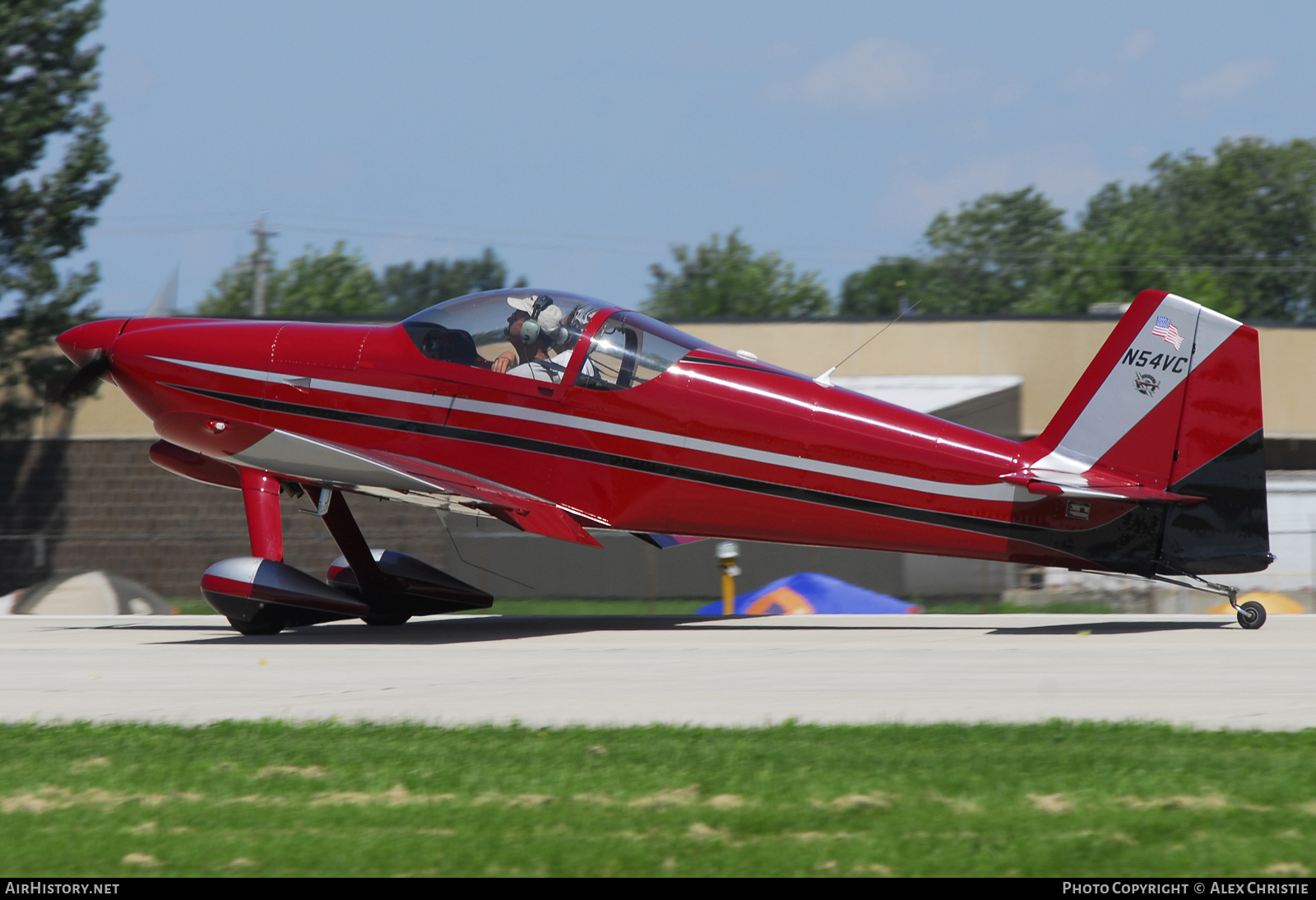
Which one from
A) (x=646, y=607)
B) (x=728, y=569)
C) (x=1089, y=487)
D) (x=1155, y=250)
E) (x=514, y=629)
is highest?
(x=1155, y=250)

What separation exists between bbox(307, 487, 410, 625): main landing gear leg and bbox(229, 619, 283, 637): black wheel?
108 cm

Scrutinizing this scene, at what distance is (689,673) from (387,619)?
510 centimetres

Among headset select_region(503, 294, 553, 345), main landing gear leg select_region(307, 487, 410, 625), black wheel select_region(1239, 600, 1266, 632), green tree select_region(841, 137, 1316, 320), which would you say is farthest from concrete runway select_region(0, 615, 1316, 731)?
green tree select_region(841, 137, 1316, 320)

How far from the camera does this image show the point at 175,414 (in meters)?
11.5

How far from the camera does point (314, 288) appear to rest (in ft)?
303

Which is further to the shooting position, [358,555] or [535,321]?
[358,555]

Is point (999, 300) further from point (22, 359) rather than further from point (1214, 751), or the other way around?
point (1214, 751)

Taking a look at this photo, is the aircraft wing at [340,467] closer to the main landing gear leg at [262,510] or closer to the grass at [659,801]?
the main landing gear leg at [262,510]

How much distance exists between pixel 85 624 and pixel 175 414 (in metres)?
3.61

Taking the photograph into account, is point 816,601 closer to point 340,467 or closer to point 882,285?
point 340,467

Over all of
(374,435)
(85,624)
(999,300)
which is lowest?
(85,624)

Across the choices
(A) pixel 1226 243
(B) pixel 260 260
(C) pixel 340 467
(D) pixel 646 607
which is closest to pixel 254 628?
(C) pixel 340 467
